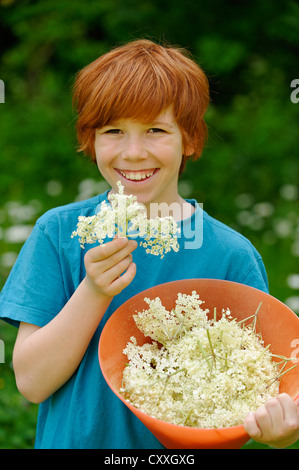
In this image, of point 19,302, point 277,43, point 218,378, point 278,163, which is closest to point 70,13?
point 277,43

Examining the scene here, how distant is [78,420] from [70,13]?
506cm

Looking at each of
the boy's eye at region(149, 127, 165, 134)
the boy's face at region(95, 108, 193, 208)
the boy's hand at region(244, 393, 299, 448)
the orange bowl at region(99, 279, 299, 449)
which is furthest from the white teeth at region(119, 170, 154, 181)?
the boy's hand at region(244, 393, 299, 448)

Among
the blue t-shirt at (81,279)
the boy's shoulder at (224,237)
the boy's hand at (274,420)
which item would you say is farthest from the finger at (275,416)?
the boy's shoulder at (224,237)

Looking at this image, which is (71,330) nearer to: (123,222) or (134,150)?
(123,222)

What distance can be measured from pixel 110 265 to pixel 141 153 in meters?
0.38

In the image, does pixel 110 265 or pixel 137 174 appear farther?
pixel 137 174

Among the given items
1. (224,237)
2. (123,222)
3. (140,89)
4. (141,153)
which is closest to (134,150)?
(141,153)

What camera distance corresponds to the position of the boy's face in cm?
154

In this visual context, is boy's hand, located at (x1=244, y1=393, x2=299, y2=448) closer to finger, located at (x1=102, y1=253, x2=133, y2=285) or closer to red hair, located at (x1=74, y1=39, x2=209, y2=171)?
finger, located at (x1=102, y1=253, x2=133, y2=285)

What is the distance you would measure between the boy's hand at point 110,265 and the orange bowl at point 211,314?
3.8 inches

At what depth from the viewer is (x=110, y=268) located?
134cm

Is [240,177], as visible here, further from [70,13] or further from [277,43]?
[70,13]

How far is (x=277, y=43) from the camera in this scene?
563cm

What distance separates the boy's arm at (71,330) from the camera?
1337mm
